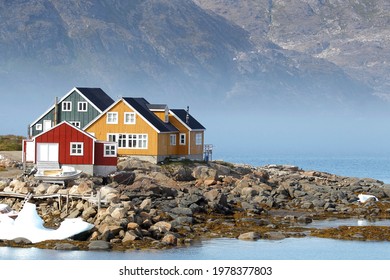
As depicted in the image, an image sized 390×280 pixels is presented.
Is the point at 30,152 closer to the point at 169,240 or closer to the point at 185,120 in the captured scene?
the point at 185,120

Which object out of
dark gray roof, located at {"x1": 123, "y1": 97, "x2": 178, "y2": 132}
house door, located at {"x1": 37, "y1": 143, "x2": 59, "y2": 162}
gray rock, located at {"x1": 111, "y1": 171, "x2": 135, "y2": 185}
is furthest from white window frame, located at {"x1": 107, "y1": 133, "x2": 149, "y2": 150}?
gray rock, located at {"x1": 111, "y1": 171, "x2": 135, "y2": 185}

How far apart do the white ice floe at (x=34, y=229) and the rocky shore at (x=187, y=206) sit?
0.29m

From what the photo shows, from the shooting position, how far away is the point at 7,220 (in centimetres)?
4384

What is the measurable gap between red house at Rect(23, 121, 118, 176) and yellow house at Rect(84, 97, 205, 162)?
8.90 meters

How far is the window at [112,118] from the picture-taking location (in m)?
71.4

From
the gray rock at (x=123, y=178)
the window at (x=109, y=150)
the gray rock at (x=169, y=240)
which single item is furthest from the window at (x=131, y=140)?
the gray rock at (x=169, y=240)

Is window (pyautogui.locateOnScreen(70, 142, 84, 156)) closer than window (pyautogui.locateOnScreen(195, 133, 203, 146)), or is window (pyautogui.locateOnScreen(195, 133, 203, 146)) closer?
window (pyautogui.locateOnScreen(70, 142, 84, 156))

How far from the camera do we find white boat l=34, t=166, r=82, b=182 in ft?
184

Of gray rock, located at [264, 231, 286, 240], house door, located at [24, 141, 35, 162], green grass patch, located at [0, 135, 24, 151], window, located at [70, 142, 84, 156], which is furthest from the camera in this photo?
green grass patch, located at [0, 135, 24, 151]

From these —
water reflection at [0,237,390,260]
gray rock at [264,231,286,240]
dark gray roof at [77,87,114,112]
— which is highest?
dark gray roof at [77,87,114,112]

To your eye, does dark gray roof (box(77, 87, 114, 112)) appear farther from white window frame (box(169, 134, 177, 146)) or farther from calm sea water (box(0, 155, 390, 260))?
calm sea water (box(0, 155, 390, 260))

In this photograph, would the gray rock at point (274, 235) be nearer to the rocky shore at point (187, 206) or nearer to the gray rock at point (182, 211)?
the rocky shore at point (187, 206)
